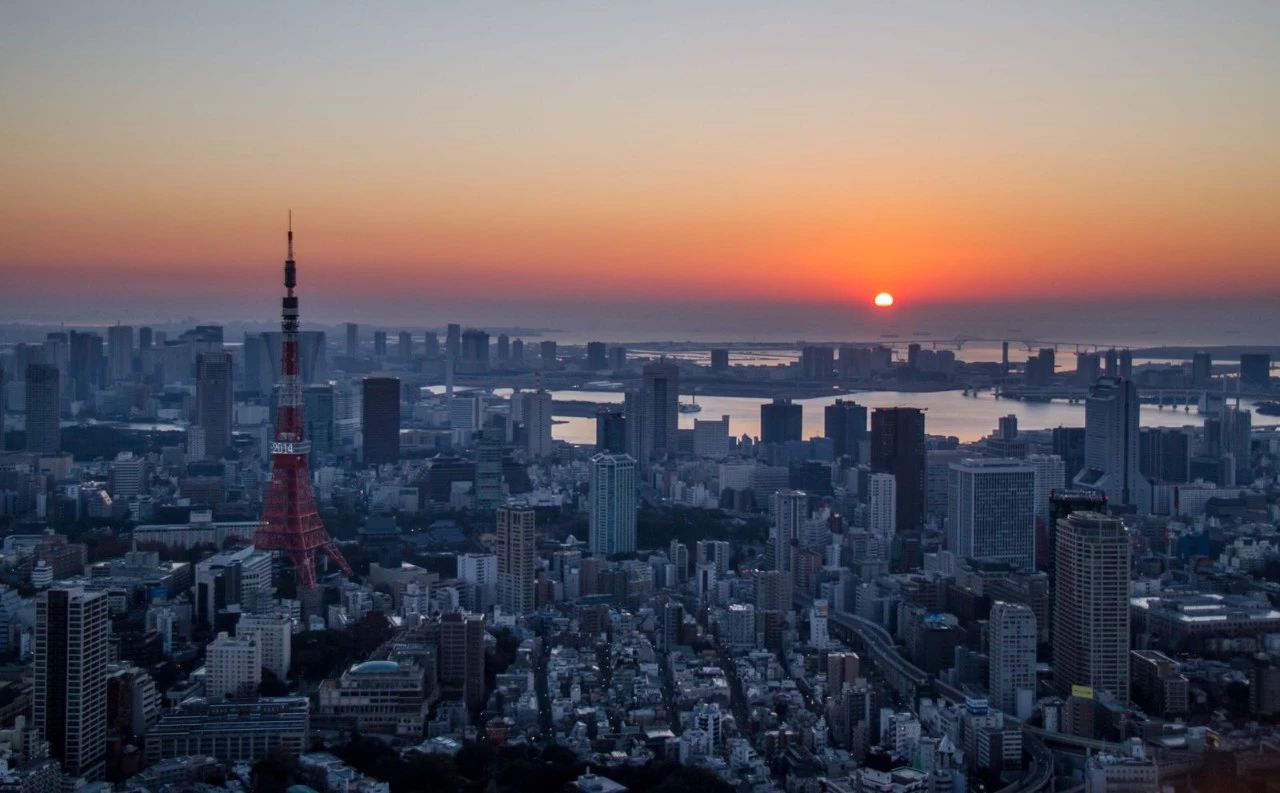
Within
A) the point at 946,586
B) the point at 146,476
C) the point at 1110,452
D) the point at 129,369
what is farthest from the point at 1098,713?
the point at 129,369

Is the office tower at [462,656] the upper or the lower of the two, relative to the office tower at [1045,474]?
lower

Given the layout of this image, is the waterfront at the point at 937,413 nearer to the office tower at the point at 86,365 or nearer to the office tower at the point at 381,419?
the office tower at the point at 381,419

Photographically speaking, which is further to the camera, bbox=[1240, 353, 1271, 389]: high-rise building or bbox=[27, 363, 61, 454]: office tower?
bbox=[27, 363, 61, 454]: office tower

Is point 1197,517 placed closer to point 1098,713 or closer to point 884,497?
point 884,497

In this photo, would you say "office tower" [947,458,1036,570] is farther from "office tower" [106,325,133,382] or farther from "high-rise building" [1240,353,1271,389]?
"office tower" [106,325,133,382]

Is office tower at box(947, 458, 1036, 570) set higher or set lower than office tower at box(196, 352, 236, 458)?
lower

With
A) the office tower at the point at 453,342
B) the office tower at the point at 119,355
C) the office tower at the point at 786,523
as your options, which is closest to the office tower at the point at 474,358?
the office tower at the point at 453,342

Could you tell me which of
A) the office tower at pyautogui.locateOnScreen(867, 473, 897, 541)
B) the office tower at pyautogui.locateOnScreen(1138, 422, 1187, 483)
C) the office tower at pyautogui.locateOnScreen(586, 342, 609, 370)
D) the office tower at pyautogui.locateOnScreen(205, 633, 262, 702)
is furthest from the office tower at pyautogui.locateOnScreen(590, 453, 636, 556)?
the office tower at pyautogui.locateOnScreen(586, 342, 609, 370)
